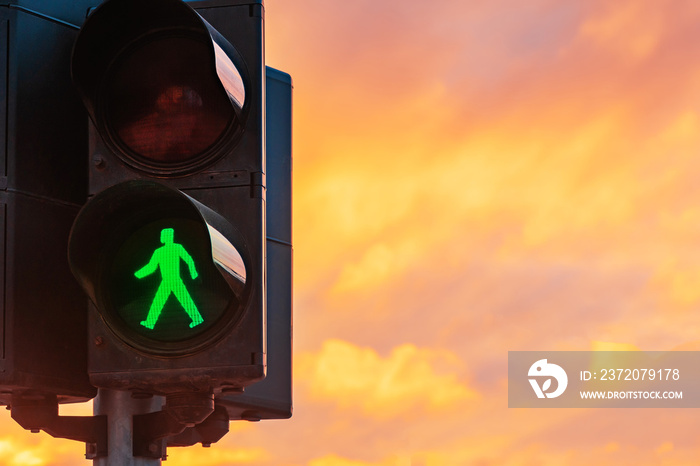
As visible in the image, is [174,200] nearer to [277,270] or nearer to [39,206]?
[39,206]

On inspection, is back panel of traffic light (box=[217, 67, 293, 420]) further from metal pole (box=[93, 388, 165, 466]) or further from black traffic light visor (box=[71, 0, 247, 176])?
black traffic light visor (box=[71, 0, 247, 176])

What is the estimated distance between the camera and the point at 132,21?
153 inches

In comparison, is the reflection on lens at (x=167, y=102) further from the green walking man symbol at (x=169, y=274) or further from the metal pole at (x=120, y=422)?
the metal pole at (x=120, y=422)

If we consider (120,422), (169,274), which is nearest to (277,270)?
(120,422)

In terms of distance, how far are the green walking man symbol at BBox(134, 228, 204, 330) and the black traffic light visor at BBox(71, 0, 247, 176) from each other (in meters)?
0.26

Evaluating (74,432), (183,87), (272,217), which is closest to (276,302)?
(272,217)

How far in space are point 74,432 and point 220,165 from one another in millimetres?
1182

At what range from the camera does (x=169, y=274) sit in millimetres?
3641

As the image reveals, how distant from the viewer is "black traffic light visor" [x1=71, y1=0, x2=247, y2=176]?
12.5 ft

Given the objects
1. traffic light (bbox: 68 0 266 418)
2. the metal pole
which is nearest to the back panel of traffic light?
the metal pole

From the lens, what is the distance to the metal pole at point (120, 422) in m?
4.12

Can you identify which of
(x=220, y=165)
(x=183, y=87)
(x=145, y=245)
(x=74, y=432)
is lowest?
(x=74, y=432)

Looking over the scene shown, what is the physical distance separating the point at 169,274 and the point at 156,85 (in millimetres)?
658

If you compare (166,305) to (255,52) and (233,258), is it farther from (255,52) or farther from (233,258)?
(255,52)
